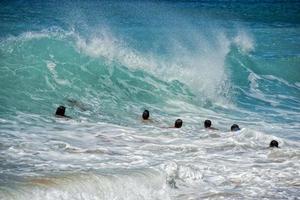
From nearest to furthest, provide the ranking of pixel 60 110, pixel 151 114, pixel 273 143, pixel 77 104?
pixel 273 143
pixel 60 110
pixel 77 104
pixel 151 114

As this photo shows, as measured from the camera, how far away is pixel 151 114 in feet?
56.6

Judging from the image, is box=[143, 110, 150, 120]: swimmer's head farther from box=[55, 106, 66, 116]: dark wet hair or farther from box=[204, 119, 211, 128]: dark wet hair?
box=[55, 106, 66, 116]: dark wet hair

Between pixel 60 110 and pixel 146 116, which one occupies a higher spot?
pixel 146 116

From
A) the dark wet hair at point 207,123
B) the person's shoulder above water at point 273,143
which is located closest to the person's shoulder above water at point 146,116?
the dark wet hair at point 207,123

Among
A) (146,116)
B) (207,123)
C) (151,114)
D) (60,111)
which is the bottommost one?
(60,111)

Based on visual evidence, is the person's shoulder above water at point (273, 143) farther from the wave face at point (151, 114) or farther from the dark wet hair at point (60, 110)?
the dark wet hair at point (60, 110)

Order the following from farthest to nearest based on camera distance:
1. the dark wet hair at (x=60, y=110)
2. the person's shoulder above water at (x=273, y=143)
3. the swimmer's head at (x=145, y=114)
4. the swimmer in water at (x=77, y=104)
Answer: the swimmer in water at (x=77, y=104) < the swimmer's head at (x=145, y=114) < the dark wet hair at (x=60, y=110) < the person's shoulder above water at (x=273, y=143)

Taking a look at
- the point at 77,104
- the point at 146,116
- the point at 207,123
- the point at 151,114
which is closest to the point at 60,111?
the point at 77,104

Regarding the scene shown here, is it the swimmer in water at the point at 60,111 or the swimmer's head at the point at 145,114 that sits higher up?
the swimmer's head at the point at 145,114

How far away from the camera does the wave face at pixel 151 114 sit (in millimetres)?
9805

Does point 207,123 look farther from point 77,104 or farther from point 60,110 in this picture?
point 77,104

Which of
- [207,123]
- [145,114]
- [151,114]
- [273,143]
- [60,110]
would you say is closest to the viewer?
[273,143]

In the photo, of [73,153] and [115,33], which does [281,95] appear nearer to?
[73,153]

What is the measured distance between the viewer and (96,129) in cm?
1384
